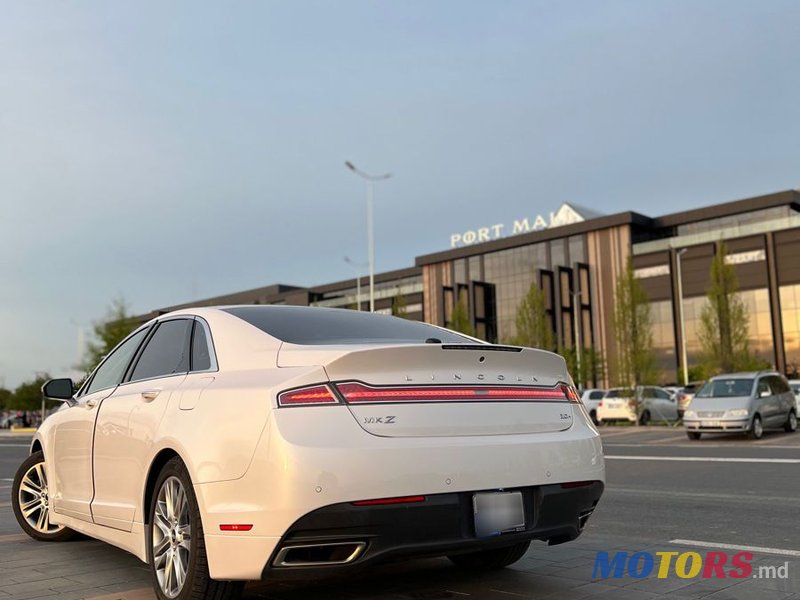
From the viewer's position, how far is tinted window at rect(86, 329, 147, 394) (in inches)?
213

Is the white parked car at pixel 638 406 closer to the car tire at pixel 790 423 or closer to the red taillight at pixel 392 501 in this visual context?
the car tire at pixel 790 423

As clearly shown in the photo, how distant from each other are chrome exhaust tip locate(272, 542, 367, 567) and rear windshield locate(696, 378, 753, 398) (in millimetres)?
18133

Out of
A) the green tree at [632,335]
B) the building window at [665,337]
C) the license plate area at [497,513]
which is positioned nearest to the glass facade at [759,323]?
the building window at [665,337]

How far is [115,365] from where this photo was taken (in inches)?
223

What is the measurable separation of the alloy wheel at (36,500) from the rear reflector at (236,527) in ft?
11.3

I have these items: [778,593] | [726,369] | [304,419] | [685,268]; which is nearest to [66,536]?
[304,419]

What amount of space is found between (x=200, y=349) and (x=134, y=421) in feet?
1.95

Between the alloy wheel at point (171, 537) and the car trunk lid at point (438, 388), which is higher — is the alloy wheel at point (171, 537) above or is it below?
below

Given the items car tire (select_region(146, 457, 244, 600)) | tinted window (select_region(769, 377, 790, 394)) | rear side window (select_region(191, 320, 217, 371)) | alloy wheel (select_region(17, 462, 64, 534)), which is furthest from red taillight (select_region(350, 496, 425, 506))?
tinted window (select_region(769, 377, 790, 394))

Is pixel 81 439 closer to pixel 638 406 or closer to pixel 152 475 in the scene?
pixel 152 475

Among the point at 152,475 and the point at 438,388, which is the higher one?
the point at 438,388

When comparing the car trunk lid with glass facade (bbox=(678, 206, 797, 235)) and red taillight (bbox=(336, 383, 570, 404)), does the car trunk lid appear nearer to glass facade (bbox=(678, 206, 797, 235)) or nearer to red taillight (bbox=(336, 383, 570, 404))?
red taillight (bbox=(336, 383, 570, 404))

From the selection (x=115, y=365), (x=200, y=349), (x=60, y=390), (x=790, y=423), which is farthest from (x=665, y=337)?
(x=200, y=349)

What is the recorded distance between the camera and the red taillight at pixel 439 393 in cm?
369
